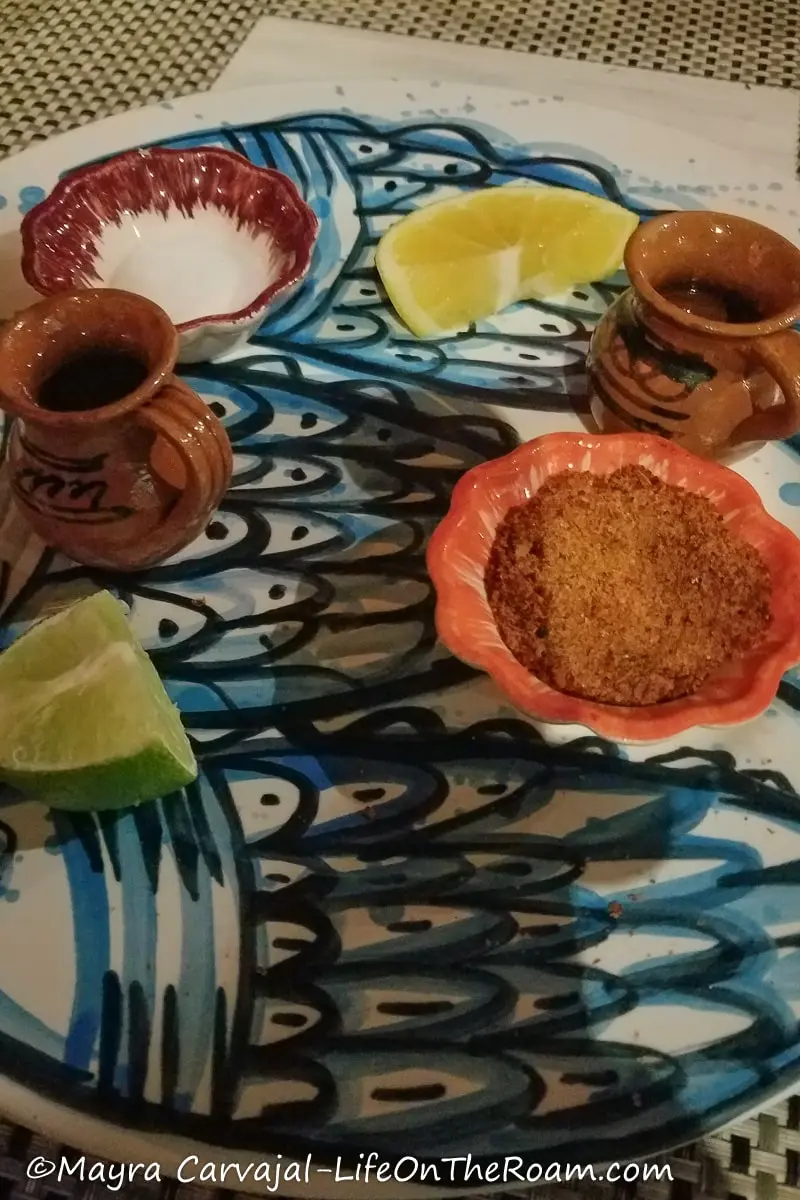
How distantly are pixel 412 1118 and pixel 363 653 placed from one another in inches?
11.3

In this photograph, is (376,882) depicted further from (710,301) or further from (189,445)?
(710,301)

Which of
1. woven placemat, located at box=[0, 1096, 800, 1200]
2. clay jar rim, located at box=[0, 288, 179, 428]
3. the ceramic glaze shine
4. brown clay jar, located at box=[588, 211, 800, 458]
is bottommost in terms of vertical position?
woven placemat, located at box=[0, 1096, 800, 1200]

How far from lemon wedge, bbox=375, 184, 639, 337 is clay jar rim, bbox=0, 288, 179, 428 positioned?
278 millimetres

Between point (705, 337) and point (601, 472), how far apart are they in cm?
11

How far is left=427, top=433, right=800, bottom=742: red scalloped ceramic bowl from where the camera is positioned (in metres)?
0.56

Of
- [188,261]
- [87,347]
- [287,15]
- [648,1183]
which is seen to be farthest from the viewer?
[287,15]

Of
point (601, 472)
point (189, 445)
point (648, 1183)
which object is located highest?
point (189, 445)

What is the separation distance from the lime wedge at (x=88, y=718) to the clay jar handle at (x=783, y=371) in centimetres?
46

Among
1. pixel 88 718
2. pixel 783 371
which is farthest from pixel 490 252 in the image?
pixel 88 718

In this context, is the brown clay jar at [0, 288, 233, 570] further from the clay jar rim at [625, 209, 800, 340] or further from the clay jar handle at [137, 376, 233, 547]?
the clay jar rim at [625, 209, 800, 340]

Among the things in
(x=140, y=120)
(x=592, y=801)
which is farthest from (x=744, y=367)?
(x=140, y=120)

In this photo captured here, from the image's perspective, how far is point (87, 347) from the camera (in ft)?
2.13

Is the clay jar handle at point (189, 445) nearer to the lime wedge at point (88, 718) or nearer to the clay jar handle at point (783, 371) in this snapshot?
the lime wedge at point (88, 718)

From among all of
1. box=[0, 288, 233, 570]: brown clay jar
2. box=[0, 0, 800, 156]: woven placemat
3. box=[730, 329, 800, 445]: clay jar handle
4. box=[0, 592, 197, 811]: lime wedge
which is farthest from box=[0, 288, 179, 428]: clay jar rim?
box=[0, 0, 800, 156]: woven placemat
